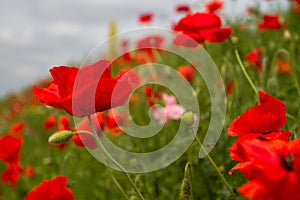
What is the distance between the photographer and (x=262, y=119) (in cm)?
100

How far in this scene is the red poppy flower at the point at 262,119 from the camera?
99cm

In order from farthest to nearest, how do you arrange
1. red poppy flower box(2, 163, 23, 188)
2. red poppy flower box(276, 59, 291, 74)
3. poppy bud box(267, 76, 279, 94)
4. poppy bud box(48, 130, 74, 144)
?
1. red poppy flower box(276, 59, 291, 74)
2. red poppy flower box(2, 163, 23, 188)
3. poppy bud box(267, 76, 279, 94)
4. poppy bud box(48, 130, 74, 144)

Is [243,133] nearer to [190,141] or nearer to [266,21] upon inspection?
[190,141]

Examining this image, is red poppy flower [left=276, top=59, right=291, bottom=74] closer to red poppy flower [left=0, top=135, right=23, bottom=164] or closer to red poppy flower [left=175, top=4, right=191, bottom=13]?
red poppy flower [left=175, top=4, right=191, bottom=13]

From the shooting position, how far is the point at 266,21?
8.52 feet

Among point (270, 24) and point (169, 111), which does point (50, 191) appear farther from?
point (270, 24)

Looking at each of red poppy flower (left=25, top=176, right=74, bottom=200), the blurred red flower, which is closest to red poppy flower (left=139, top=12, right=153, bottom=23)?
the blurred red flower

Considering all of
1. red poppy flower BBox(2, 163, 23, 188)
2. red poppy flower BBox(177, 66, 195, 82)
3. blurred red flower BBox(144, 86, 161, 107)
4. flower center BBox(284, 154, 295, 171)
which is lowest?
red poppy flower BBox(2, 163, 23, 188)

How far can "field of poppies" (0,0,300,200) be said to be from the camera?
0.95 metres

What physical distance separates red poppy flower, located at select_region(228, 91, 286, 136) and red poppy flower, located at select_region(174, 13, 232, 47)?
1.99ft

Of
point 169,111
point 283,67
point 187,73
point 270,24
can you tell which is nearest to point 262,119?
point 169,111

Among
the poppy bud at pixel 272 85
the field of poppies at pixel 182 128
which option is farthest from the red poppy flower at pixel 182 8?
the poppy bud at pixel 272 85

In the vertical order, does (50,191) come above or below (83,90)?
below

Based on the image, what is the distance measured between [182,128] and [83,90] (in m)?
1.22
